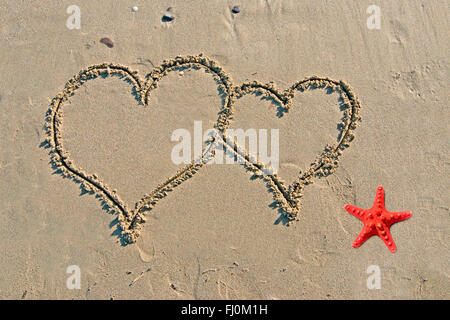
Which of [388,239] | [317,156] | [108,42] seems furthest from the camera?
[108,42]

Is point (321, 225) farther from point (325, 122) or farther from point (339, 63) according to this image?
point (339, 63)

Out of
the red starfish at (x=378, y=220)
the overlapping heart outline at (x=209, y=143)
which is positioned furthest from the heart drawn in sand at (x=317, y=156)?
the red starfish at (x=378, y=220)

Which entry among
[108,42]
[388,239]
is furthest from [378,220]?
[108,42]

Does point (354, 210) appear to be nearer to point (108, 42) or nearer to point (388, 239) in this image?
point (388, 239)

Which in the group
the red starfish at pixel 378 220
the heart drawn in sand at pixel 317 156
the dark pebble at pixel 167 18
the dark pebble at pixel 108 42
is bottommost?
the red starfish at pixel 378 220

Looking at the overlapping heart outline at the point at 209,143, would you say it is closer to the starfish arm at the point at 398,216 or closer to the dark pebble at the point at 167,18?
the dark pebble at the point at 167,18

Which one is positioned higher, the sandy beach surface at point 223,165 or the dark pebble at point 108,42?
the dark pebble at point 108,42

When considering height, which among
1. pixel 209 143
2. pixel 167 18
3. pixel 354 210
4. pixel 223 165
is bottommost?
pixel 354 210
